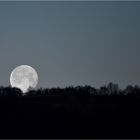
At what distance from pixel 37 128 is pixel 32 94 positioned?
62.4 feet

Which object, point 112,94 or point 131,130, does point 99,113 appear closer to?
point 131,130

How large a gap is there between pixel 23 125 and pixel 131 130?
1009cm

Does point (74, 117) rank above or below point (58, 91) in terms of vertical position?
below

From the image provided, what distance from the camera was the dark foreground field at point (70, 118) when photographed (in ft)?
148

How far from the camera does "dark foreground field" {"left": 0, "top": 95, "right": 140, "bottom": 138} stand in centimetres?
4497

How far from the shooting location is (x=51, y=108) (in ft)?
174

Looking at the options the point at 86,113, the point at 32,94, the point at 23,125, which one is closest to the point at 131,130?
the point at 86,113

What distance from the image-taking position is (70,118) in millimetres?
50312

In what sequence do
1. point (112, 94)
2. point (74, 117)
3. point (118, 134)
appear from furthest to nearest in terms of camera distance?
point (112, 94) → point (74, 117) → point (118, 134)

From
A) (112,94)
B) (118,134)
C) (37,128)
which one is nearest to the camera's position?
(118,134)

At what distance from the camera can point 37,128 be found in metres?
47.3

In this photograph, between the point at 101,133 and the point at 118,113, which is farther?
the point at 118,113

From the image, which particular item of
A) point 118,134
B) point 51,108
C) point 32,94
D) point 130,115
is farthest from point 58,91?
point 118,134

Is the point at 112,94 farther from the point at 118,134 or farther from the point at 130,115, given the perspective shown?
the point at 118,134
